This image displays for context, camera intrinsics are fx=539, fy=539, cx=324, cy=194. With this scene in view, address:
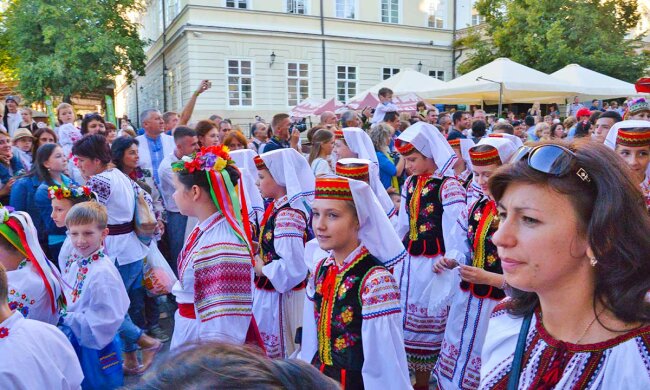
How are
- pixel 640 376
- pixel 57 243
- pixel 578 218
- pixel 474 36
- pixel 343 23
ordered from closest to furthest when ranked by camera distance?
pixel 640 376 → pixel 578 218 → pixel 57 243 → pixel 343 23 → pixel 474 36

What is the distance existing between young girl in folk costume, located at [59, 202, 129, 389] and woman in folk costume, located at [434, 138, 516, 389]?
2.20m

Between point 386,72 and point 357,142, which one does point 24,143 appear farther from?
point 386,72

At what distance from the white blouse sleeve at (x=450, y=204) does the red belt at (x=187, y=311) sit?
1.96 metres

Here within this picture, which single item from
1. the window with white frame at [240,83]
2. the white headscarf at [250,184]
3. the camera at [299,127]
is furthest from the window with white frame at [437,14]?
the white headscarf at [250,184]

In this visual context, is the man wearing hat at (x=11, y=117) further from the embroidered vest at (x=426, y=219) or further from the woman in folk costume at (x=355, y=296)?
the woman in folk costume at (x=355, y=296)

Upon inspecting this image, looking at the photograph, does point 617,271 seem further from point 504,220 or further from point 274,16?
point 274,16

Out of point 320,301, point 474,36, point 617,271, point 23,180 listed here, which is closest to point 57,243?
point 23,180

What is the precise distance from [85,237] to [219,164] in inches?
50.1

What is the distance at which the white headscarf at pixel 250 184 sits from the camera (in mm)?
4926

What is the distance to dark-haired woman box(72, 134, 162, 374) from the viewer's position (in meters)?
4.75

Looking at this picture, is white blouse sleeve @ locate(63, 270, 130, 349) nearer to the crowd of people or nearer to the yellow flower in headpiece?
the crowd of people

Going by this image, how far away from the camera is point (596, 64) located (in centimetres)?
2508

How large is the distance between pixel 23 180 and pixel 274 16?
22066mm

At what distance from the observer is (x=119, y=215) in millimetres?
4867
